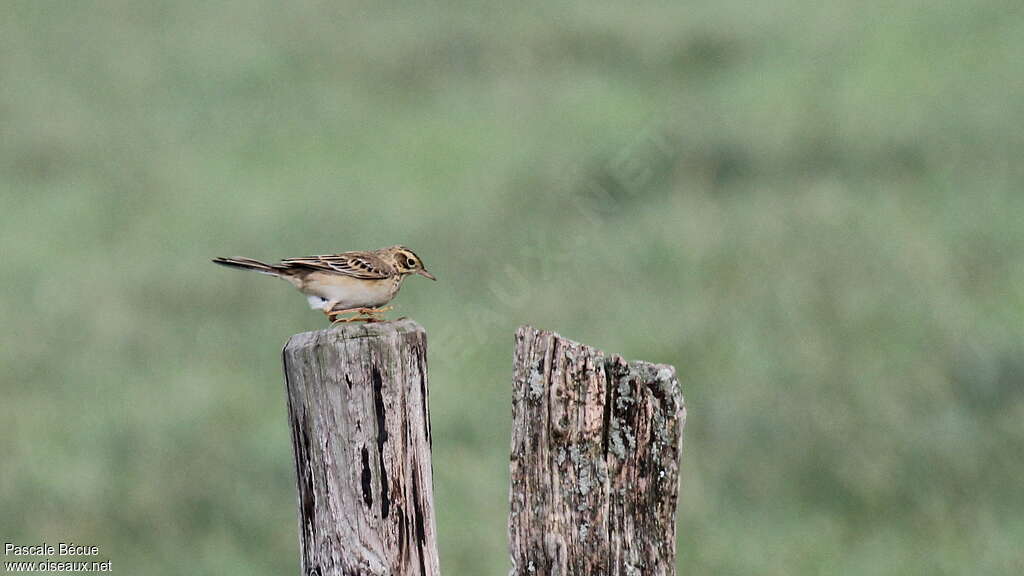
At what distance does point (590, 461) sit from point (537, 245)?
399 inches

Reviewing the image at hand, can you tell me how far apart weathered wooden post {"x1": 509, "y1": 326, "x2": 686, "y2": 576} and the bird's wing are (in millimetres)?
965

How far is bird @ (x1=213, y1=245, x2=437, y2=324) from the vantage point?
5.03 metres

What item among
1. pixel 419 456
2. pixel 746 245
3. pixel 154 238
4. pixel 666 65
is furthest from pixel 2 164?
pixel 419 456

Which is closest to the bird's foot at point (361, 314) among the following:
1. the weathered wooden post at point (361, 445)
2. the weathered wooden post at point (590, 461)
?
the weathered wooden post at point (361, 445)

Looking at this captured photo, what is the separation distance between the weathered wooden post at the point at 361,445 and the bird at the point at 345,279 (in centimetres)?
60

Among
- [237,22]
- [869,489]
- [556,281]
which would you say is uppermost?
[237,22]

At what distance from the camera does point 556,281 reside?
1309 cm

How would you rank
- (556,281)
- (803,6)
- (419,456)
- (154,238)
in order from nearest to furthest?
(419,456) → (556,281) → (154,238) → (803,6)

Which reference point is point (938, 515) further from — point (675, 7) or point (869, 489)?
point (675, 7)

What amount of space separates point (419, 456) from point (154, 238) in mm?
12123

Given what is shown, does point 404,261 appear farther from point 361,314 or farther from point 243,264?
point 243,264

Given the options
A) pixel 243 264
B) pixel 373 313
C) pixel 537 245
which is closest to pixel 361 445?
pixel 373 313

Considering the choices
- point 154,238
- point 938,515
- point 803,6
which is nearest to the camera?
point 938,515

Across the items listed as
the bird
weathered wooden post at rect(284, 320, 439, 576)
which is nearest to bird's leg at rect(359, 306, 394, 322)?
the bird
